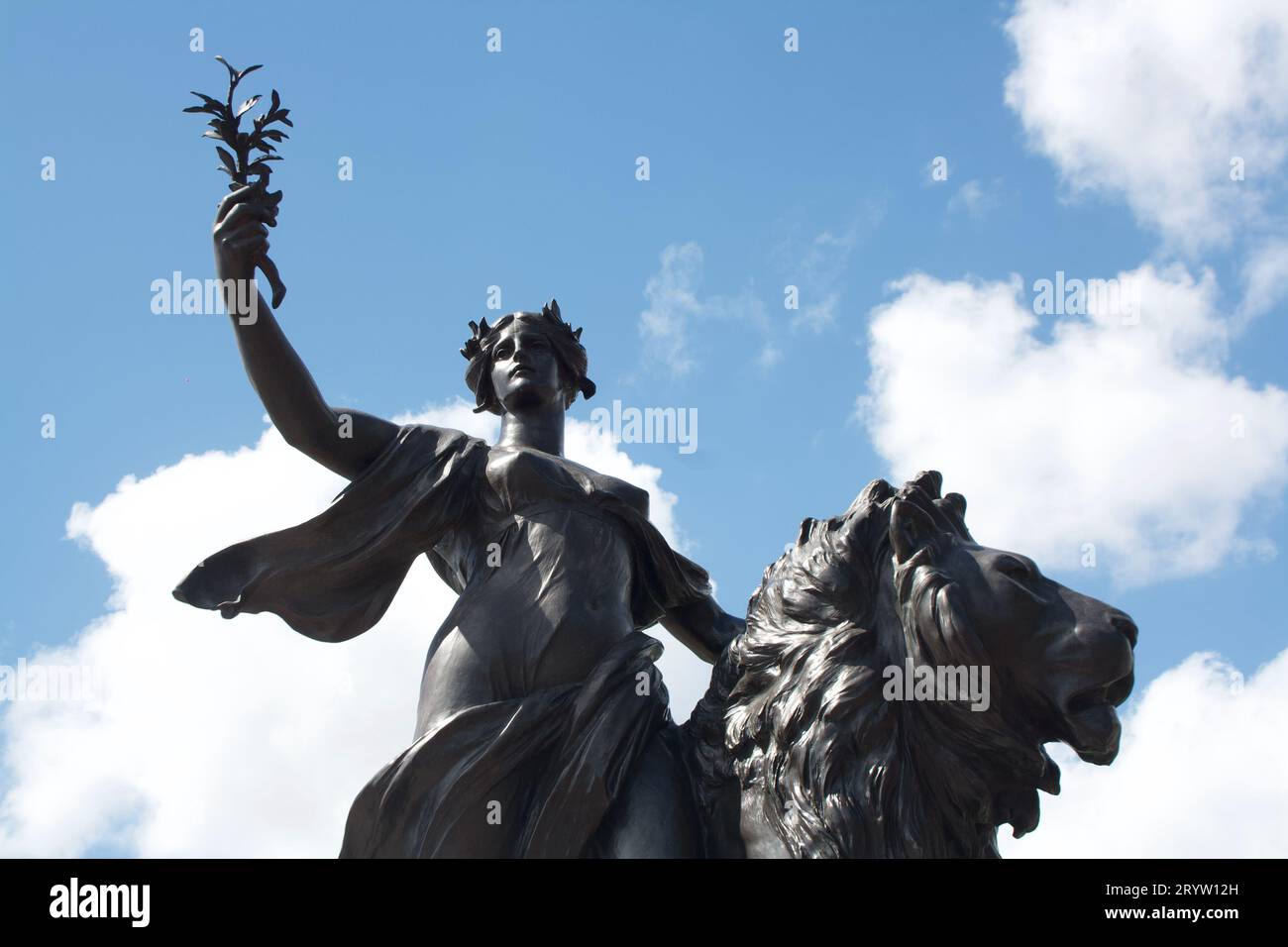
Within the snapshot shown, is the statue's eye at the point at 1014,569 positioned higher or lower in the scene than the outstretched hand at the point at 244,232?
lower

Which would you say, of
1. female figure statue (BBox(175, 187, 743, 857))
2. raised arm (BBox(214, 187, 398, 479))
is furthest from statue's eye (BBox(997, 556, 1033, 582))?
raised arm (BBox(214, 187, 398, 479))

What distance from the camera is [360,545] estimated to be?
20.8 feet

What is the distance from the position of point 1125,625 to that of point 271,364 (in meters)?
3.23

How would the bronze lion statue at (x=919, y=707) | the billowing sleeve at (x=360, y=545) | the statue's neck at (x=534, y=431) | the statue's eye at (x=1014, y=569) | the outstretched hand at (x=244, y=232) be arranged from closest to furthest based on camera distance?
the bronze lion statue at (x=919, y=707), the statue's eye at (x=1014, y=569), the outstretched hand at (x=244, y=232), the billowing sleeve at (x=360, y=545), the statue's neck at (x=534, y=431)

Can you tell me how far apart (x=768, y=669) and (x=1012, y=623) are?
2.61ft

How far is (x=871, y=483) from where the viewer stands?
541cm

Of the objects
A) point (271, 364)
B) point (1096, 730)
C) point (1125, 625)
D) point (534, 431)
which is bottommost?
point (1096, 730)

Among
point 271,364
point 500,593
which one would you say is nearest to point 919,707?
point 500,593

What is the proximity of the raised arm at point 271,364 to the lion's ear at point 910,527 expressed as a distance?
2.27 m

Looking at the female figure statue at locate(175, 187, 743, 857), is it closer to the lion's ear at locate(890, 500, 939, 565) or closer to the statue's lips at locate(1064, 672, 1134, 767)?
the lion's ear at locate(890, 500, 939, 565)

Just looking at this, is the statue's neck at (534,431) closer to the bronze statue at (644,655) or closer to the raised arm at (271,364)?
the bronze statue at (644,655)

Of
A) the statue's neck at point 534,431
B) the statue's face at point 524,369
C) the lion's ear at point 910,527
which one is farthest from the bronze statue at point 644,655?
the statue's face at point 524,369

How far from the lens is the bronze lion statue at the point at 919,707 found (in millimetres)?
4895

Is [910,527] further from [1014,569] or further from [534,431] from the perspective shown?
[534,431]
